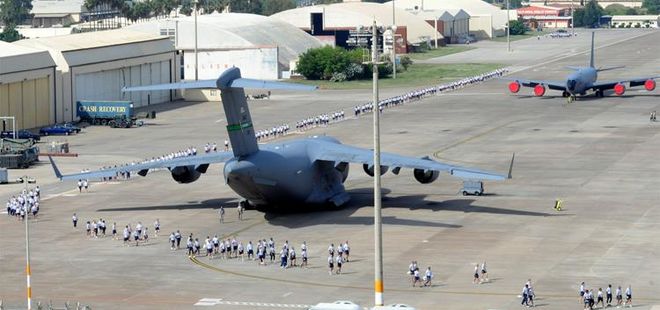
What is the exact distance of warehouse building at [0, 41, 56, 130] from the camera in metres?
135

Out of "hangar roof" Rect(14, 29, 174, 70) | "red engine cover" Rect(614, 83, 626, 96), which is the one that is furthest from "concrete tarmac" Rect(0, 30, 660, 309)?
"red engine cover" Rect(614, 83, 626, 96)

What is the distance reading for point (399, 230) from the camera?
264ft

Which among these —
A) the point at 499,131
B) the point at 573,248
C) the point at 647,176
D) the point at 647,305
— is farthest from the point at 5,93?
the point at 647,305

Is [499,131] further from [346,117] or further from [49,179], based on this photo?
[49,179]

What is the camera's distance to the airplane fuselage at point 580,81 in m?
163

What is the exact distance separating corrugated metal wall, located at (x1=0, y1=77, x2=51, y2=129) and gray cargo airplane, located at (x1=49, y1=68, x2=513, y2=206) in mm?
48608

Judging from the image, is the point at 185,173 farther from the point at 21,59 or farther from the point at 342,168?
the point at 21,59

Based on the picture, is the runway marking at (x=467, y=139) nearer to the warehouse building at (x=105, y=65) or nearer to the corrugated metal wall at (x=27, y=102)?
the corrugated metal wall at (x=27, y=102)

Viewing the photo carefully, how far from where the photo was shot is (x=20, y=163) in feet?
370

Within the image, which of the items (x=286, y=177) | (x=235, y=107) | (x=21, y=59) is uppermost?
(x=21, y=59)

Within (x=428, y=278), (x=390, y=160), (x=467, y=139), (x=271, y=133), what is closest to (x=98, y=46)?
(x=271, y=133)

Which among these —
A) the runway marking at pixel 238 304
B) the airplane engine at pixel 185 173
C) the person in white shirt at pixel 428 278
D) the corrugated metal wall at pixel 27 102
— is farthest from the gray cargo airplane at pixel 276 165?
the corrugated metal wall at pixel 27 102

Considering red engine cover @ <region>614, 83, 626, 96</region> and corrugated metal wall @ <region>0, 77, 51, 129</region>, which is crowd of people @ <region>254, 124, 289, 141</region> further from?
red engine cover @ <region>614, 83, 626, 96</region>

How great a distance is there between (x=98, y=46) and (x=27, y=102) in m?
18.3
